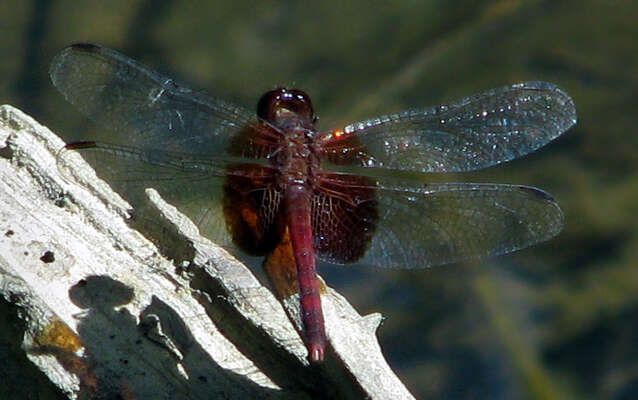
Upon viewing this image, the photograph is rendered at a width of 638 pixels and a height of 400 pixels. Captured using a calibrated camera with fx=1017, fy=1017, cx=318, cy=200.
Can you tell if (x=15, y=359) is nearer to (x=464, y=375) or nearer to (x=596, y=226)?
(x=464, y=375)

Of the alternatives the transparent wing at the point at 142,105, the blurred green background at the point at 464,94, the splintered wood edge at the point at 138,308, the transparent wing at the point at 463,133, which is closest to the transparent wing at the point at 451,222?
the transparent wing at the point at 463,133

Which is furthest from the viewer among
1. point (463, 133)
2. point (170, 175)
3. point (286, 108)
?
point (286, 108)

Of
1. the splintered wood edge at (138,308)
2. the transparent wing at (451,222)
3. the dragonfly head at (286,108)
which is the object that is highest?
the dragonfly head at (286,108)

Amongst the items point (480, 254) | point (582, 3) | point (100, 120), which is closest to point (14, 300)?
point (100, 120)

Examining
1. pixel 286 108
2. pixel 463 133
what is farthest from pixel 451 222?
pixel 286 108

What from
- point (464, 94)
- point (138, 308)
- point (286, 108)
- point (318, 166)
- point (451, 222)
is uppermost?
point (464, 94)

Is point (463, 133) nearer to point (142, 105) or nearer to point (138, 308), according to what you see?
point (142, 105)

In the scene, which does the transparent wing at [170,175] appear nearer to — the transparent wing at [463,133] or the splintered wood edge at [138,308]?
the splintered wood edge at [138,308]
